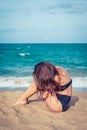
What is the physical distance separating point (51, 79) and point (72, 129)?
87 cm

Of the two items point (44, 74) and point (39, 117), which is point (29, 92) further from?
point (44, 74)

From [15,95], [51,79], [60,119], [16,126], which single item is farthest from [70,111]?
[15,95]

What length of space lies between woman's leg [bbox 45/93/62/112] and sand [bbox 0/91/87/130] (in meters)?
0.09

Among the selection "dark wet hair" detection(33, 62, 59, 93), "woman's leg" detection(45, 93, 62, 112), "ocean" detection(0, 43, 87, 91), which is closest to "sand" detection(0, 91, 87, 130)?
"woman's leg" detection(45, 93, 62, 112)

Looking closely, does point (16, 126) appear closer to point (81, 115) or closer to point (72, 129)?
point (72, 129)

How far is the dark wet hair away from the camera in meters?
4.26

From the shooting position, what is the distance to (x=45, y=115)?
4492mm

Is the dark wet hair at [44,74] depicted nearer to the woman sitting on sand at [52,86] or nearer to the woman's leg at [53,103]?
the woman sitting on sand at [52,86]

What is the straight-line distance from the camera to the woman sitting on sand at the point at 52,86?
428 cm

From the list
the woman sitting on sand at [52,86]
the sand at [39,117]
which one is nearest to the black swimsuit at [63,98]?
the woman sitting on sand at [52,86]

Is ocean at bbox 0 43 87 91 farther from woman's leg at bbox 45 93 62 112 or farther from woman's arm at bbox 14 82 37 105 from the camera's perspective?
woman's leg at bbox 45 93 62 112

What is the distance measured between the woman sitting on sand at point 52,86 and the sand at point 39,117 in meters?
0.17

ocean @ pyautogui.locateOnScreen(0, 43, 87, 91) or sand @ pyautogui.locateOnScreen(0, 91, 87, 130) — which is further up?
sand @ pyautogui.locateOnScreen(0, 91, 87, 130)

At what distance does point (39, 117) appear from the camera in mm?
4410
